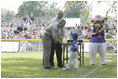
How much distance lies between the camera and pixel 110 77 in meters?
12.1

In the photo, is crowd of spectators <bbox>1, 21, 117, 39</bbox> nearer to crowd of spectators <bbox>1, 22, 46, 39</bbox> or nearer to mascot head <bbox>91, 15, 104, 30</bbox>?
crowd of spectators <bbox>1, 22, 46, 39</bbox>

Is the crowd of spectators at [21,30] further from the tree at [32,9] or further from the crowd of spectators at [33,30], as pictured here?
the tree at [32,9]

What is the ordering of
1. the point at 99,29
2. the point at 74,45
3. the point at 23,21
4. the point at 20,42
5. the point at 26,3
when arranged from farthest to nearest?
the point at 26,3 → the point at 23,21 → the point at 20,42 → the point at 99,29 → the point at 74,45

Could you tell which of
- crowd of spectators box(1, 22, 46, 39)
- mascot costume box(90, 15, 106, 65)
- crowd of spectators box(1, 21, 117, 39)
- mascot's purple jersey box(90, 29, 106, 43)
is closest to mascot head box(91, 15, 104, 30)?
mascot costume box(90, 15, 106, 65)

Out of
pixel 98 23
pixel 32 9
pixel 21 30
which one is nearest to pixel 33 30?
pixel 21 30

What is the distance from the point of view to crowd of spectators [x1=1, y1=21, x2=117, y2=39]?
31.5 metres

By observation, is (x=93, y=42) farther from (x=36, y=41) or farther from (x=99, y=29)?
(x=36, y=41)

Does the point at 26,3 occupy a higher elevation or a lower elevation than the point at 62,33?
higher

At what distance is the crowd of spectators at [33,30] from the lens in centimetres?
3152

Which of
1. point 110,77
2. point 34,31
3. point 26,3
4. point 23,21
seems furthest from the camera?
point 26,3

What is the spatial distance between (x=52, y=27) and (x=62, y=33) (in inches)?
20.0

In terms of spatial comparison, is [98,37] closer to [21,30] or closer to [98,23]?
[98,23]

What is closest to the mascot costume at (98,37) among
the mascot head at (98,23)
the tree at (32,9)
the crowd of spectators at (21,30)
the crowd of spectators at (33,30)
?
the mascot head at (98,23)

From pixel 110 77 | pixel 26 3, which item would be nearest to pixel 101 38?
pixel 110 77
